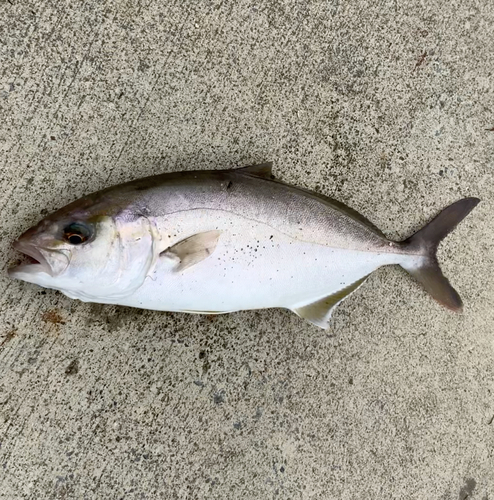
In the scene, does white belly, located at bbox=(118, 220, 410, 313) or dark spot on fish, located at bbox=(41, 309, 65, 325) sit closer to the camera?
white belly, located at bbox=(118, 220, 410, 313)

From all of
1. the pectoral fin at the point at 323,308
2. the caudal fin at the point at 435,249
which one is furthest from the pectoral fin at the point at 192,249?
the caudal fin at the point at 435,249

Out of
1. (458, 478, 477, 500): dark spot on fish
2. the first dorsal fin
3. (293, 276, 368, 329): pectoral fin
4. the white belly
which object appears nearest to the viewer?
the white belly

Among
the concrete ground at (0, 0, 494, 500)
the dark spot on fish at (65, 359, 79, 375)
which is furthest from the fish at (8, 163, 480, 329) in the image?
the dark spot on fish at (65, 359, 79, 375)

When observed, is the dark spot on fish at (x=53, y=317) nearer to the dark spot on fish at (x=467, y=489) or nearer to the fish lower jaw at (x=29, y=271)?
the fish lower jaw at (x=29, y=271)

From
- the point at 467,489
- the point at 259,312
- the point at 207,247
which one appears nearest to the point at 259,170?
the point at 207,247

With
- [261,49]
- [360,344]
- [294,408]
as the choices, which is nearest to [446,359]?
[360,344]

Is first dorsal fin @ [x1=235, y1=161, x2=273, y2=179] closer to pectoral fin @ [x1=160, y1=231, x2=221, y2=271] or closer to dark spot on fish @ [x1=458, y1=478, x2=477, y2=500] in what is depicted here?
pectoral fin @ [x1=160, y1=231, x2=221, y2=271]

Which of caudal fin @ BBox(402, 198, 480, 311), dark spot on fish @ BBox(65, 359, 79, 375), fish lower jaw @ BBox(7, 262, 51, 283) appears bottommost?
dark spot on fish @ BBox(65, 359, 79, 375)
